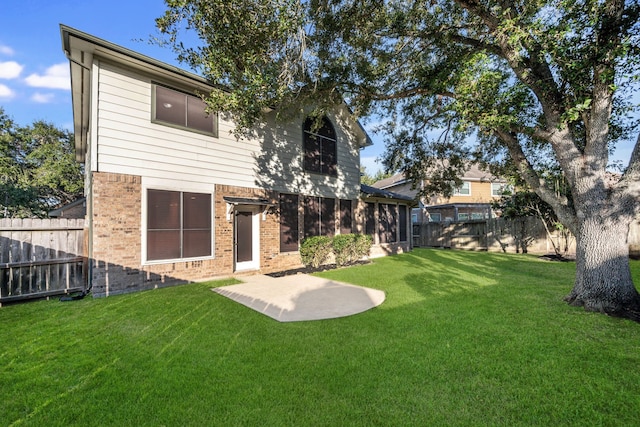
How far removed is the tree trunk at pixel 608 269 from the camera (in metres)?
4.73

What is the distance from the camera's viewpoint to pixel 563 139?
5.39m

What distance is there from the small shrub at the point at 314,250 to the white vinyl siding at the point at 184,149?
191cm

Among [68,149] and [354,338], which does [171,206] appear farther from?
[68,149]

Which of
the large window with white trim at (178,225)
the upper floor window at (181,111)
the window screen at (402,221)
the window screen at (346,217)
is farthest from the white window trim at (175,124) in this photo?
the window screen at (402,221)

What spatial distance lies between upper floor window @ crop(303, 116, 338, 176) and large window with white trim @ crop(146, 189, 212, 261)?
4.45 m

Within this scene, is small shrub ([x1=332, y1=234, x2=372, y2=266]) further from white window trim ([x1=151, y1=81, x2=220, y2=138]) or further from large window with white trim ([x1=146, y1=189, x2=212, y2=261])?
white window trim ([x1=151, y1=81, x2=220, y2=138])

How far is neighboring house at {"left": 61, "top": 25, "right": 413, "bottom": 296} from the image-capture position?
6.47 meters

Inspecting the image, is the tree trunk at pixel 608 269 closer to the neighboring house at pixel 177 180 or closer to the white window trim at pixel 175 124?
the neighboring house at pixel 177 180

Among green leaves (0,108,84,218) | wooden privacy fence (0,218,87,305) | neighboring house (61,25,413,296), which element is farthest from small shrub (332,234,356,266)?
green leaves (0,108,84,218)

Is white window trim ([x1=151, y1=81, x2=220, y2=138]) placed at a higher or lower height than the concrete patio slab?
higher

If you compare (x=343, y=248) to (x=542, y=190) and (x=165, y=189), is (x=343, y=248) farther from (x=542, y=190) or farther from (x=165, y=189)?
(x=542, y=190)

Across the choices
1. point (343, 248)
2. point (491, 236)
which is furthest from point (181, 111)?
point (491, 236)

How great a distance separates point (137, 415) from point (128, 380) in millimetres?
710

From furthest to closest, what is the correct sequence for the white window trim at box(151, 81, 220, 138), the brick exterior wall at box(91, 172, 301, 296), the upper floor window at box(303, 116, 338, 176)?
1. the upper floor window at box(303, 116, 338, 176)
2. the white window trim at box(151, 81, 220, 138)
3. the brick exterior wall at box(91, 172, 301, 296)
